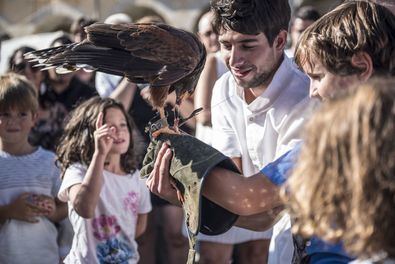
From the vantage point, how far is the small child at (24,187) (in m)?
4.78

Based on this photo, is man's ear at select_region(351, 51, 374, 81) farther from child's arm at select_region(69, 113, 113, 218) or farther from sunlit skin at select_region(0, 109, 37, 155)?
sunlit skin at select_region(0, 109, 37, 155)

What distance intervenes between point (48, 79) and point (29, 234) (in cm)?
178

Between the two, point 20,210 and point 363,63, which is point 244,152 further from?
point 20,210

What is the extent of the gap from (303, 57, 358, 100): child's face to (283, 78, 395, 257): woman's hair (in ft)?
2.39

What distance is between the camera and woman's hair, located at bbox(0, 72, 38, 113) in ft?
16.5

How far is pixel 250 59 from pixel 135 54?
556mm

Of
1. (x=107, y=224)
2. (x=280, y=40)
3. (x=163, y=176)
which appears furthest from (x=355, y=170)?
(x=107, y=224)

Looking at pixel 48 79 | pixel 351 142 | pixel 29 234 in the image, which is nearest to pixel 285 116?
pixel 351 142

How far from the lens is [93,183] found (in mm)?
4578

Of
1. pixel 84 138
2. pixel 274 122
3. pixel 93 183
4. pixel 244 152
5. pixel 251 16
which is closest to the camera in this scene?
pixel 274 122

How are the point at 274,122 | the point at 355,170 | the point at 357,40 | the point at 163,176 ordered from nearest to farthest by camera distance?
the point at 355,170
the point at 357,40
the point at 163,176
the point at 274,122

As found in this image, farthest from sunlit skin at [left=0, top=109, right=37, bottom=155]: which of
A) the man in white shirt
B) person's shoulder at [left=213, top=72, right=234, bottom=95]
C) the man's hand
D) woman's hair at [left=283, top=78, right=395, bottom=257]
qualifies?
woman's hair at [left=283, top=78, right=395, bottom=257]

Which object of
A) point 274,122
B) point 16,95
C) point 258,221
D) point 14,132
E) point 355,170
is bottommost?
point 14,132

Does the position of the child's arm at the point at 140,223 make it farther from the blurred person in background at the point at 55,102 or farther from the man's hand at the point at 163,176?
the man's hand at the point at 163,176
